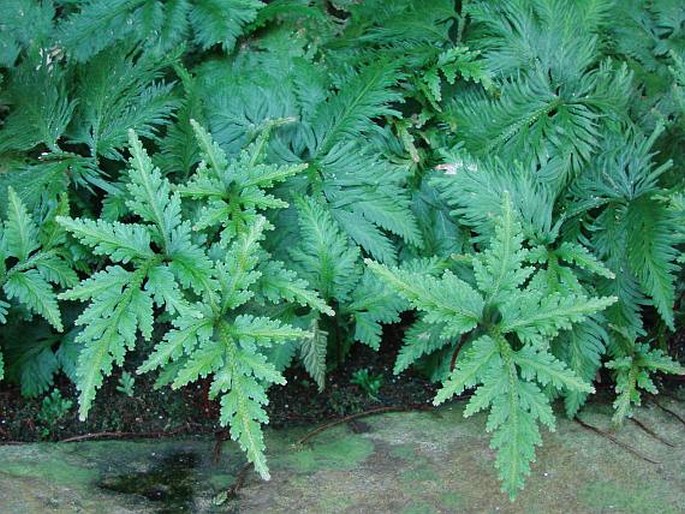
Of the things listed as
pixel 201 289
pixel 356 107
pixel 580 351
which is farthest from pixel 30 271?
pixel 580 351

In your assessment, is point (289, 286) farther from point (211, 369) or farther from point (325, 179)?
point (325, 179)

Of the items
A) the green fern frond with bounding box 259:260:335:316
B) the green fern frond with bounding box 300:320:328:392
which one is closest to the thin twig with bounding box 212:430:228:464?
the green fern frond with bounding box 300:320:328:392

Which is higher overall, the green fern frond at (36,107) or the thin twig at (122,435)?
the green fern frond at (36,107)

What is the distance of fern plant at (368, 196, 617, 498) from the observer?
2.57 metres

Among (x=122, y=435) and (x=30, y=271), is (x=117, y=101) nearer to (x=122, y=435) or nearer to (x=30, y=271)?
(x=30, y=271)

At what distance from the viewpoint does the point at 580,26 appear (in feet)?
11.9

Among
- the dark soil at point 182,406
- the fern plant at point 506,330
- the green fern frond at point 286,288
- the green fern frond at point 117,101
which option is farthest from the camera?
the green fern frond at point 117,101

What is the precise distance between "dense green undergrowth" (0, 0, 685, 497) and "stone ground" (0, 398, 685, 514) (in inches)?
7.1

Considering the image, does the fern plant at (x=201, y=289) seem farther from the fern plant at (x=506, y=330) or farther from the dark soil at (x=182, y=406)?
the fern plant at (x=506, y=330)

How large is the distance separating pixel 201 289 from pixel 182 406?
2.03ft

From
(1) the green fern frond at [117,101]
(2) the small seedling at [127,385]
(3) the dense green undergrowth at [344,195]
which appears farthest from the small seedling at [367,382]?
(1) the green fern frond at [117,101]

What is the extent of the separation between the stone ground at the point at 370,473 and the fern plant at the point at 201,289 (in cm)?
20

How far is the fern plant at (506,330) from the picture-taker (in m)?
2.57

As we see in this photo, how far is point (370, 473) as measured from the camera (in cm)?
278
